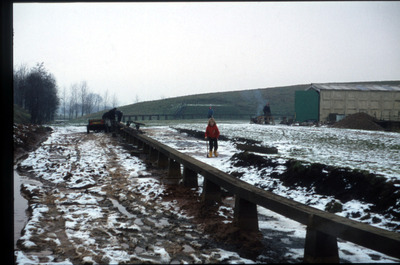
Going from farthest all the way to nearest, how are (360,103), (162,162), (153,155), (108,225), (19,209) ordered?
(360,103)
(153,155)
(162,162)
(19,209)
(108,225)

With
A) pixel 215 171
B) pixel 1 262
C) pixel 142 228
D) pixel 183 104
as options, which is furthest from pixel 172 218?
pixel 183 104

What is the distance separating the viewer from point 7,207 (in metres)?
3.14

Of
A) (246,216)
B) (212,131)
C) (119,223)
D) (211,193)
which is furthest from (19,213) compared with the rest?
(212,131)

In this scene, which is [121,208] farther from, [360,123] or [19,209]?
[360,123]

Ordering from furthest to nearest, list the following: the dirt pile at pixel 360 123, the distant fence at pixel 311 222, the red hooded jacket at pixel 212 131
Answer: the dirt pile at pixel 360 123 < the red hooded jacket at pixel 212 131 < the distant fence at pixel 311 222

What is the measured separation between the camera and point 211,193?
6434 millimetres

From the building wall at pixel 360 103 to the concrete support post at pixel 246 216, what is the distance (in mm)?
28050

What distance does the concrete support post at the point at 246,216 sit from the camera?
4.97m

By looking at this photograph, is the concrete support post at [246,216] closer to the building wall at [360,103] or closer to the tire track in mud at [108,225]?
the tire track in mud at [108,225]

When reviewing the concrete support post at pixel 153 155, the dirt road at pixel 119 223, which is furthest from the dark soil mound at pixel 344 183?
the concrete support post at pixel 153 155

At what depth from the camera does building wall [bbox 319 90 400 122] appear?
31.2 meters

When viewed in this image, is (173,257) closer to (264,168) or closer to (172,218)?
(172,218)

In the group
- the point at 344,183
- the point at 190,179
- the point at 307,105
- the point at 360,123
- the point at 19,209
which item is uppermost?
the point at 307,105

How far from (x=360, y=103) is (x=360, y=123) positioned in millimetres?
8241
